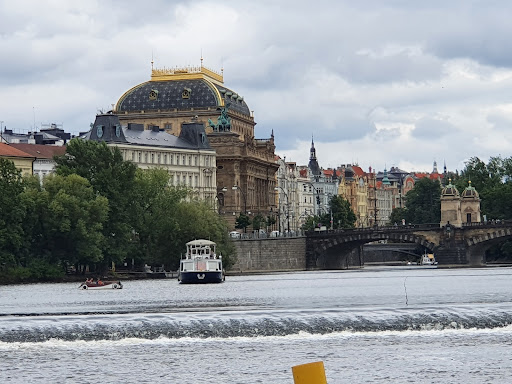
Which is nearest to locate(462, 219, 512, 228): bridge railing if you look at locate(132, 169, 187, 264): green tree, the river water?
locate(132, 169, 187, 264): green tree

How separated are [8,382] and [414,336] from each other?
647 inches

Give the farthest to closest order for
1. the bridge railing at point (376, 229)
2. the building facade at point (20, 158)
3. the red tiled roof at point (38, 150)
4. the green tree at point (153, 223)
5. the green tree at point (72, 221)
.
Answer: the red tiled roof at point (38, 150) < the bridge railing at point (376, 229) < the building facade at point (20, 158) < the green tree at point (153, 223) < the green tree at point (72, 221)

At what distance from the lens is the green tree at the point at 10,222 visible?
5281 inches

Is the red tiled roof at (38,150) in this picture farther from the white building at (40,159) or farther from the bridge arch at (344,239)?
the bridge arch at (344,239)

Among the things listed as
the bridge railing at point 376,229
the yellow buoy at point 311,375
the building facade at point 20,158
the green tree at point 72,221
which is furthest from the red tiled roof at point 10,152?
the yellow buoy at point 311,375

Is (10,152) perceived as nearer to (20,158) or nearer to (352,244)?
(20,158)

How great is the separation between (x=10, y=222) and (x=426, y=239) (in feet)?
232

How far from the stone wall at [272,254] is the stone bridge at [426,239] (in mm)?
1151

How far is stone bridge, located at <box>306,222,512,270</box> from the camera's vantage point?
187 m

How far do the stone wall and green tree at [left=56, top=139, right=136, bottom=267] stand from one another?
34.4m

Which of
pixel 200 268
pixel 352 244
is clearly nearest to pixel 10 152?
pixel 352 244

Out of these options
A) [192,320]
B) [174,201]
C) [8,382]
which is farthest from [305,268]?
[8,382]

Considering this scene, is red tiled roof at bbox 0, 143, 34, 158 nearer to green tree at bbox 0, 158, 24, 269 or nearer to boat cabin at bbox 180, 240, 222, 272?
boat cabin at bbox 180, 240, 222, 272

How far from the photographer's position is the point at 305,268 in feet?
629
